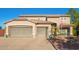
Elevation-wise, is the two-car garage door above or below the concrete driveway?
above

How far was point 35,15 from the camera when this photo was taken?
11.9 m

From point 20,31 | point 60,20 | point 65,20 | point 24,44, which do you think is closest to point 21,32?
point 20,31

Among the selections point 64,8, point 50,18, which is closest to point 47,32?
point 50,18

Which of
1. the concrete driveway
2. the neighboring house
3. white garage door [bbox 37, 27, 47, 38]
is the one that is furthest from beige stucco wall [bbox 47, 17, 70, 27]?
the concrete driveway

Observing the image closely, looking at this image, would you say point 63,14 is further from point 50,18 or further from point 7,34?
point 7,34

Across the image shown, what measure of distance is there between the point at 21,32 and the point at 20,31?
0.28ft

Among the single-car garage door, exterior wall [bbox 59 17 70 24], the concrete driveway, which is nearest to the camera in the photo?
the concrete driveway

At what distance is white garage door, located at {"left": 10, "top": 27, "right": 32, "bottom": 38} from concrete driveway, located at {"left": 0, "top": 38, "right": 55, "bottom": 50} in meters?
0.25

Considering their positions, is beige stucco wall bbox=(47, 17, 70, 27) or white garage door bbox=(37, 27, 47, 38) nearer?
beige stucco wall bbox=(47, 17, 70, 27)

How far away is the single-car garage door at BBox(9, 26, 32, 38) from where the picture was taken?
480 inches

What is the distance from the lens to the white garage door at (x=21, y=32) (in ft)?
40.0

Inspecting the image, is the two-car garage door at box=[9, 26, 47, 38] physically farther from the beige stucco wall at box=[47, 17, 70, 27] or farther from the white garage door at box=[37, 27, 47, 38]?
the beige stucco wall at box=[47, 17, 70, 27]

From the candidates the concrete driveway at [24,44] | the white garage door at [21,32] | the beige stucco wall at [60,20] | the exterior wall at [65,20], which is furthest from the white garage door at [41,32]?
the exterior wall at [65,20]

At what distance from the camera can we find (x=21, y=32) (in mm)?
12367
